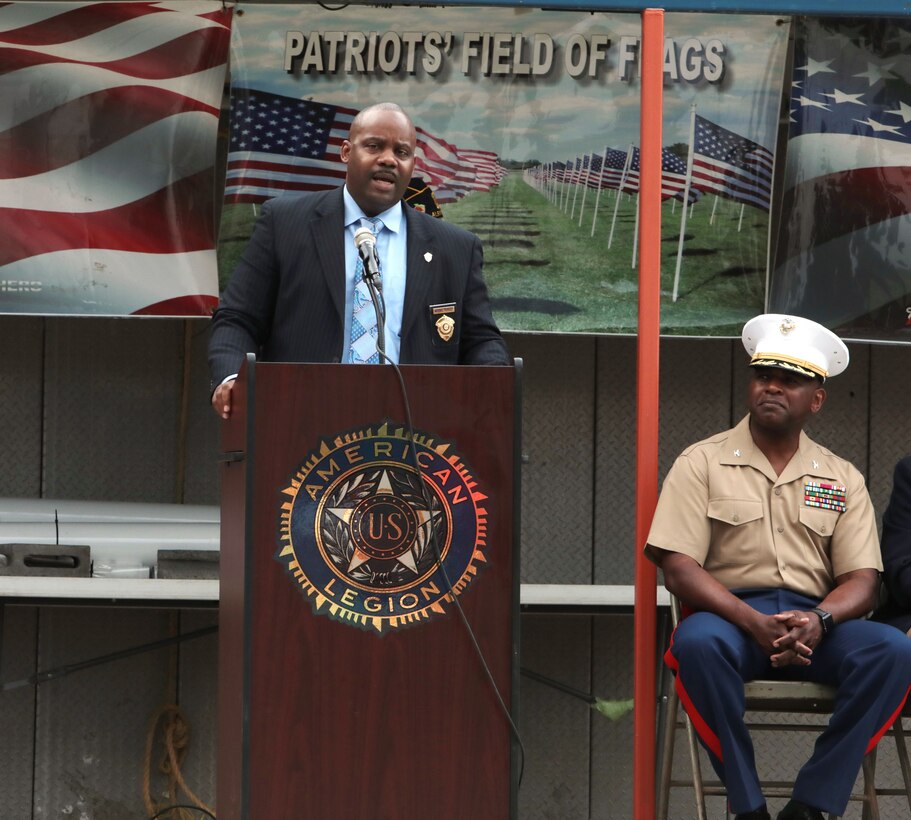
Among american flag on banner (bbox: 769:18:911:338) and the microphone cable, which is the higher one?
american flag on banner (bbox: 769:18:911:338)

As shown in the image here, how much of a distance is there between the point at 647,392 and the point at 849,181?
4.70 feet

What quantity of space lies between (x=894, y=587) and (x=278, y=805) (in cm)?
186

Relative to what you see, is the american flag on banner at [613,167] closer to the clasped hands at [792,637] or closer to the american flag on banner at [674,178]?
the american flag on banner at [674,178]

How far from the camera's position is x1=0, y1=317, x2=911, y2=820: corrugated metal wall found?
5129 millimetres

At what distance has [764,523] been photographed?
12.7 feet

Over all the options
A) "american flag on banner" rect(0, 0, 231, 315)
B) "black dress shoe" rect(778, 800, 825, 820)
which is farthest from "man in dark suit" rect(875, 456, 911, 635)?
"american flag on banner" rect(0, 0, 231, 315)

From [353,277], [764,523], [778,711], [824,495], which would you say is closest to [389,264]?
[353,277]

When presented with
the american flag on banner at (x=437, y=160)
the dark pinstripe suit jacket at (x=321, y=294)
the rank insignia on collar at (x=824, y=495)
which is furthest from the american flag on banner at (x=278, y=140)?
the rank insignia on collar at (x=824, y=495)

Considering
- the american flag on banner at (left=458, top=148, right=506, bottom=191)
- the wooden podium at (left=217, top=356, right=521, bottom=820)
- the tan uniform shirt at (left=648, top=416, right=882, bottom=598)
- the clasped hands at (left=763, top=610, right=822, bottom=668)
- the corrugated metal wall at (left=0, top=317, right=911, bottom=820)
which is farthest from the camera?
the corrugated metal wall at (left=0, top=317, right=911, bottom=820)

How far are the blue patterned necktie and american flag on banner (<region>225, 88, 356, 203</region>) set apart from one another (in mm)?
1609

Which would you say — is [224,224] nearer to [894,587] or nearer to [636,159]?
[636,159]

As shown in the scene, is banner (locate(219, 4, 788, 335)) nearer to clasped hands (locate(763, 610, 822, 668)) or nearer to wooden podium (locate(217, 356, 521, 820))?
clasped hands (locate(763, 610, 822, 668))

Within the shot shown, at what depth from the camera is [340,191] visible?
11.3 ft

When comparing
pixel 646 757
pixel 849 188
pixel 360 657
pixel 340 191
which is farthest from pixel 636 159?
pixel 360 657
